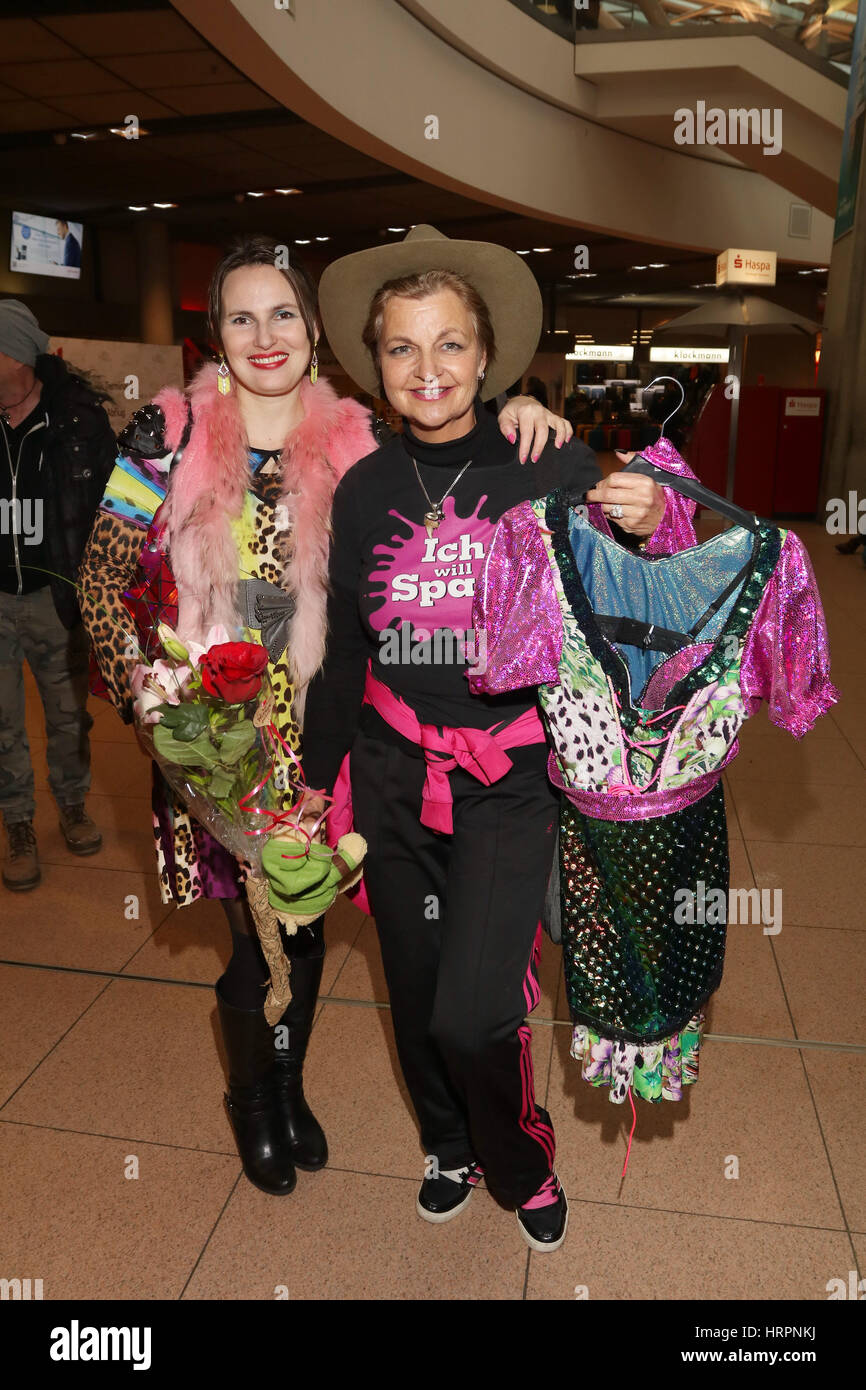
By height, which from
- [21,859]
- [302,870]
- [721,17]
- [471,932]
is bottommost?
[21,859]

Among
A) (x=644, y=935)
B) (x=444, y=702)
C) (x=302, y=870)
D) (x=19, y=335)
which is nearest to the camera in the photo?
(x=302, y=870)

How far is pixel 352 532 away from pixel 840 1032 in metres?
1.88

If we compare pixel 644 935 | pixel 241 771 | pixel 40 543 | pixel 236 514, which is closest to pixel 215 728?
pixel 241 771

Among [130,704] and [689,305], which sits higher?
[689,305]

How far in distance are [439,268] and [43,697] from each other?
2494 millimetres

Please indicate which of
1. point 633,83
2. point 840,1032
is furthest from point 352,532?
point 633,83

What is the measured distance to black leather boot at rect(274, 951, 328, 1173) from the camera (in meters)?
2.11

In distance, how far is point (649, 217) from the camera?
13.2 meters

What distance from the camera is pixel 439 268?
183 cm

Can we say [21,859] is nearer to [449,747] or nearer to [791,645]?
[449,747]

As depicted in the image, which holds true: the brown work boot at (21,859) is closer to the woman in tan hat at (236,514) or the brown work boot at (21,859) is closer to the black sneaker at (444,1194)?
the woman in tan hat at (236,514)
